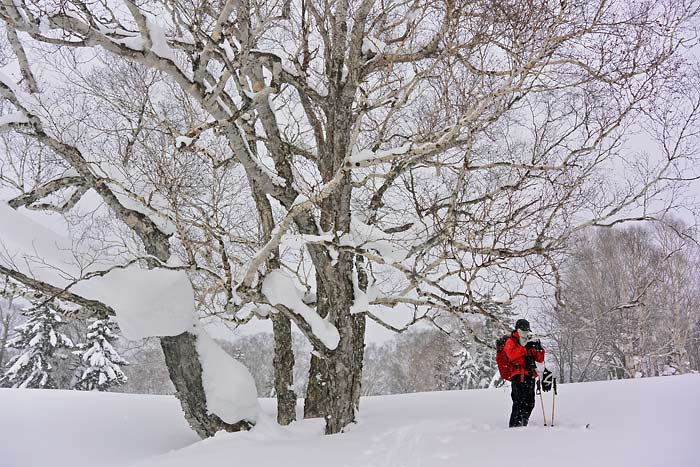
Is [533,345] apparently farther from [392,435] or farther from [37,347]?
[37,347]

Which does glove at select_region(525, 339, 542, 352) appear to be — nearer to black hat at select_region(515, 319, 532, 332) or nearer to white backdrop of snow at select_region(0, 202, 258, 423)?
black hat at select_region(515, 319, 532, 332)

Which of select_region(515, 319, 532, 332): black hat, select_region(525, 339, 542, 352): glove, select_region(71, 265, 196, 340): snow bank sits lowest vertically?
select_region(525, 339, 542, 352): glove

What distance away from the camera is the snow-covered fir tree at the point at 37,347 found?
1855 cm

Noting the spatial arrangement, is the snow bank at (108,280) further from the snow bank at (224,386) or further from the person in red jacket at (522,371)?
the person in red jacket at (522,371)

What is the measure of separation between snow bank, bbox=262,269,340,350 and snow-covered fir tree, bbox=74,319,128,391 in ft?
54.4

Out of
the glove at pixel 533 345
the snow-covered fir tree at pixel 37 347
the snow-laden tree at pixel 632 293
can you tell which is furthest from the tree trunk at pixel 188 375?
the snow-covered fir tree at pixel 37 347

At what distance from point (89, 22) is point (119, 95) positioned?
8.73 ft

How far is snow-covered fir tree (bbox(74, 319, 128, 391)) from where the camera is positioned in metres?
18.8

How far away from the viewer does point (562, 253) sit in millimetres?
5430

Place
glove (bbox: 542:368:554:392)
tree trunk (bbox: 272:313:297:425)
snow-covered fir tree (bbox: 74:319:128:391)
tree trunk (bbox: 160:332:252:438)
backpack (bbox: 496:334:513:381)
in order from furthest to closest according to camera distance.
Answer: snow-covered fir tree (bbox: 74:319:128:391), tree trunk (bbox: 272:313:297:425), glove (bbox: 542:368:554:392), backpack (bbox: 496:334:513:381), tree trunk (bbox: 160:332:252:438)

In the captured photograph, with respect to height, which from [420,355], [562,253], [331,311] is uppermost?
[562,253]

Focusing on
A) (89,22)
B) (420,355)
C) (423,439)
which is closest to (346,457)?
(423,439)

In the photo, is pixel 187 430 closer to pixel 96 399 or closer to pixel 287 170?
pixel 96 399

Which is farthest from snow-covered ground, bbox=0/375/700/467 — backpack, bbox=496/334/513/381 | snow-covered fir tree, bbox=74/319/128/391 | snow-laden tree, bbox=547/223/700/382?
snow-covered fir tree, bbox=74/319/128/391
